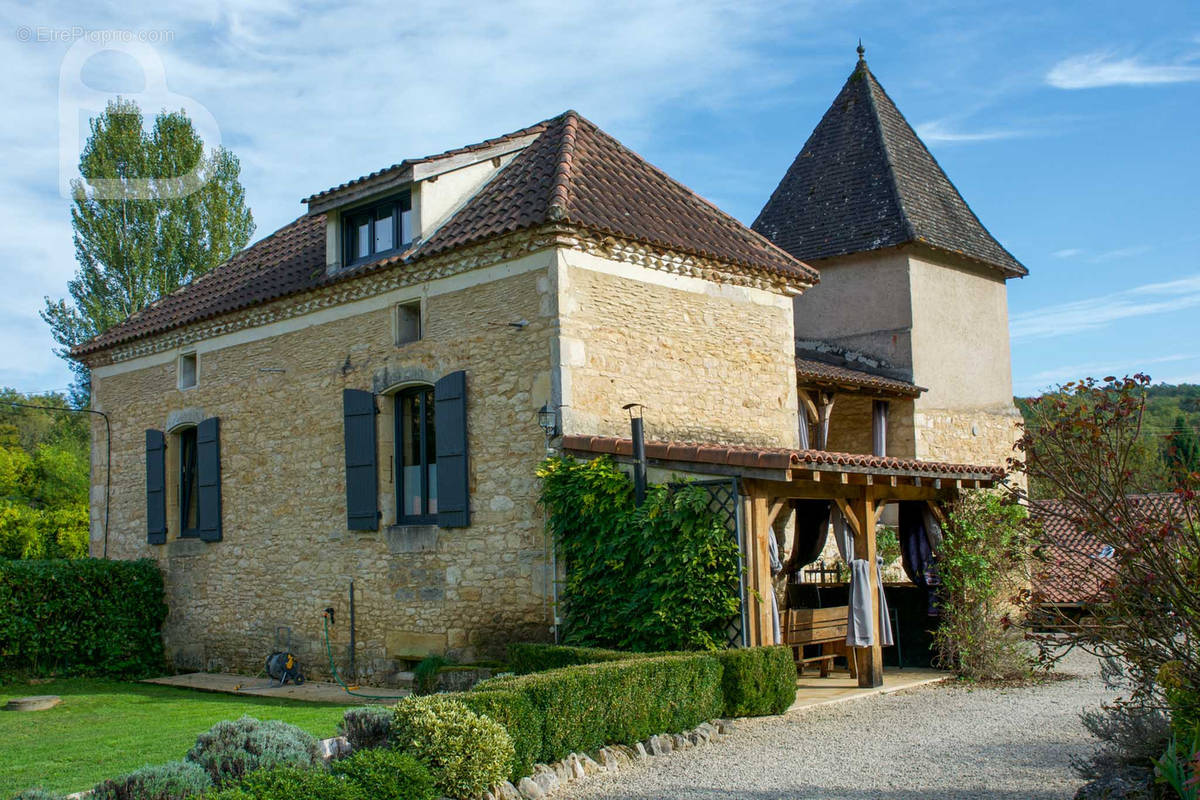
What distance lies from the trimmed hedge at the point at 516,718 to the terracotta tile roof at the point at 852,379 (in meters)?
8.18

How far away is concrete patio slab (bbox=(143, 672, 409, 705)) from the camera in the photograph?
1156cm

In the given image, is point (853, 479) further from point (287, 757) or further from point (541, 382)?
point (287, 757)

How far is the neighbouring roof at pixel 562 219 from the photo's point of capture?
37.9 ft

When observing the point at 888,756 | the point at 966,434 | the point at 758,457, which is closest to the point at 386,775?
the point at 888,756

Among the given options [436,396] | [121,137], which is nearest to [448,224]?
[436,396]

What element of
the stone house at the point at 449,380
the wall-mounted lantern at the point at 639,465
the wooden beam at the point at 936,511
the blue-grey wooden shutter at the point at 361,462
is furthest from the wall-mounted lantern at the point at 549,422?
the wooden beam at the point at 936,511

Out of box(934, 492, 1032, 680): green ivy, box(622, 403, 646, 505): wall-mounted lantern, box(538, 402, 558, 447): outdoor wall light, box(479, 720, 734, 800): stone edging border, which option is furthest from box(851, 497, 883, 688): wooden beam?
box(538, 402, 558, 447): outdoor wall light

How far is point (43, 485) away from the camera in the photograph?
3191 cm

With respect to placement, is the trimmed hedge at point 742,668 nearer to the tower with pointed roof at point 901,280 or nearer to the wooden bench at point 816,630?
the wooden bench at point 816,630

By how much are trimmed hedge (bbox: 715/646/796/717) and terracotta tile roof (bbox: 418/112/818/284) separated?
461 cm

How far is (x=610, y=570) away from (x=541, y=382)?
207 cm

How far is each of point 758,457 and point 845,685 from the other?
3.49 m

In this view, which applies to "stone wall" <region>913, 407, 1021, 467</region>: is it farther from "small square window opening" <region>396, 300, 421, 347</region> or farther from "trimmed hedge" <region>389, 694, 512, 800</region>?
"trimmed hedge" <region>389, 694, 512, 800</region>

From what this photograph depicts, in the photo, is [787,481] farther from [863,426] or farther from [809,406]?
[863,426]
